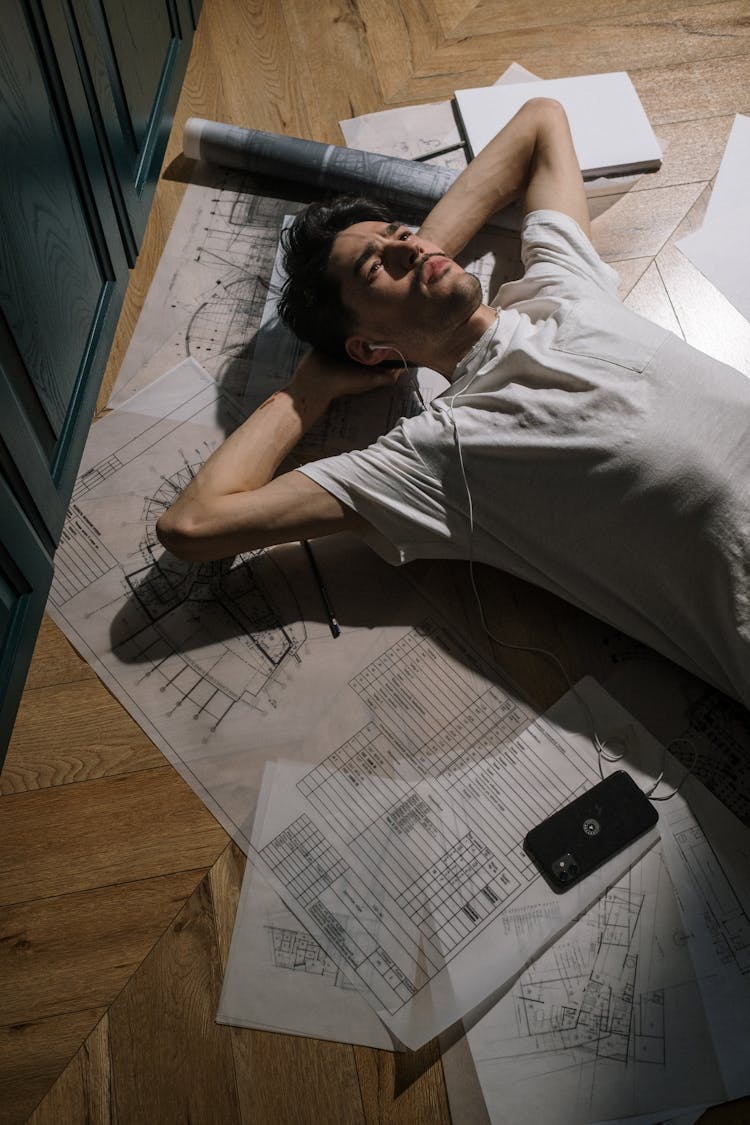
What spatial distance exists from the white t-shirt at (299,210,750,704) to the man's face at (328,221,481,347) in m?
0.07

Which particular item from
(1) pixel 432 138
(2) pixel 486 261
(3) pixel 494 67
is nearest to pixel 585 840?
(2) pixel 486 261

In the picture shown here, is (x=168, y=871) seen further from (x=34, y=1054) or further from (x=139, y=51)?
(x=139, y=51)

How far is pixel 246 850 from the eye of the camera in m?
1.22

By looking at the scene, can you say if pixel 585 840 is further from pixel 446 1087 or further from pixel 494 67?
pixel 494 67

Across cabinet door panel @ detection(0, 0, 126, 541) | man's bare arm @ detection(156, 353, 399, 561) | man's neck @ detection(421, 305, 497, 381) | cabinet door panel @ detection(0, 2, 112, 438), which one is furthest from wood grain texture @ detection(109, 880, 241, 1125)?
man's neck @ detection(421, 305, 497, 381)

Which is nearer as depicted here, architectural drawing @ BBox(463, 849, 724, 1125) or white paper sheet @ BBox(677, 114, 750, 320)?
architectural drawing @ BBox(463, 849, 724, 1125)

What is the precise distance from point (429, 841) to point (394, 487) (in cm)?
48

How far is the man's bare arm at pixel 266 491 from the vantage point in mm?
1246

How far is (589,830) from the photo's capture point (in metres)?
1.19

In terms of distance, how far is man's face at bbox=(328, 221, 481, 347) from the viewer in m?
1.31

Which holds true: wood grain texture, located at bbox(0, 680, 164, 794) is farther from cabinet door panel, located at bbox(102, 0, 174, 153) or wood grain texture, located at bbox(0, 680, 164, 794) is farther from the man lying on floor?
cabinet door panel, located at bbox(102, 0, 174, 153)

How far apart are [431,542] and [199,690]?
40cm

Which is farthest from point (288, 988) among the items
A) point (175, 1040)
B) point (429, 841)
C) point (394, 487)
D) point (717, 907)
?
point (394, 487)

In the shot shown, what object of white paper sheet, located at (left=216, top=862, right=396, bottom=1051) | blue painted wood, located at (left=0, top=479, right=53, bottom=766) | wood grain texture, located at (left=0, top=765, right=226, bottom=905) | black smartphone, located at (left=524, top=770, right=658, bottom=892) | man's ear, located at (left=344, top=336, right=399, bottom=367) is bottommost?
white paper sheet, located at (left=216, top=862, right=396, bottom=1051)
